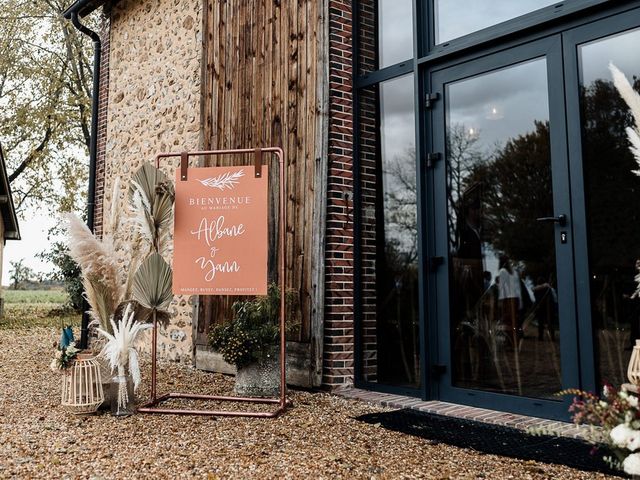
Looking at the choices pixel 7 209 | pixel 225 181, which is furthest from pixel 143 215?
pixel 7 209

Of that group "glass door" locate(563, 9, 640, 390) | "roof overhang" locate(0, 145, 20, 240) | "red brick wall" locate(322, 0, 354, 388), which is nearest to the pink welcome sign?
"red brick wall" locate(322, 0, 354, 388)

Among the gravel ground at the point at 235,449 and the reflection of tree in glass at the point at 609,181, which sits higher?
the reflection of tree in glass at the point at 609,181

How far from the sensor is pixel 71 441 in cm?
352

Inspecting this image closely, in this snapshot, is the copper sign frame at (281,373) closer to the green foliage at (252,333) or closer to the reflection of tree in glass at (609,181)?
the green foliage at (252,333)

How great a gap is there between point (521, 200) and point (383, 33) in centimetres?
211

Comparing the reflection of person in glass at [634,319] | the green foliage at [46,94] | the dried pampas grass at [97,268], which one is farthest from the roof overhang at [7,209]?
the reflection of person in glass at [634,319]

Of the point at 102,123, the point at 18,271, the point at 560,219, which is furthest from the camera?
the point at 18,271

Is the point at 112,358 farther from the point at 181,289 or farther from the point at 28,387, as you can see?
the point at 28,387

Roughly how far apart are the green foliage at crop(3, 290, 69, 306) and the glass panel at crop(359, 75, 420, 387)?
48.9ft

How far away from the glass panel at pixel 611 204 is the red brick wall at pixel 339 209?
1986 millimetres

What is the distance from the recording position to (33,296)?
19.1 m

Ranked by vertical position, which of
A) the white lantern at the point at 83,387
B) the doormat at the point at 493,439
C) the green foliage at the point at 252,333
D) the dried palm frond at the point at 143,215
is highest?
the dried palm frond at the point at 143,215

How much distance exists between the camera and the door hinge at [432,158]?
4.48 m

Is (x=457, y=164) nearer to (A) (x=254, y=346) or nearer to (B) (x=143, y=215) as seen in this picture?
(A) (x=254, y=346)
